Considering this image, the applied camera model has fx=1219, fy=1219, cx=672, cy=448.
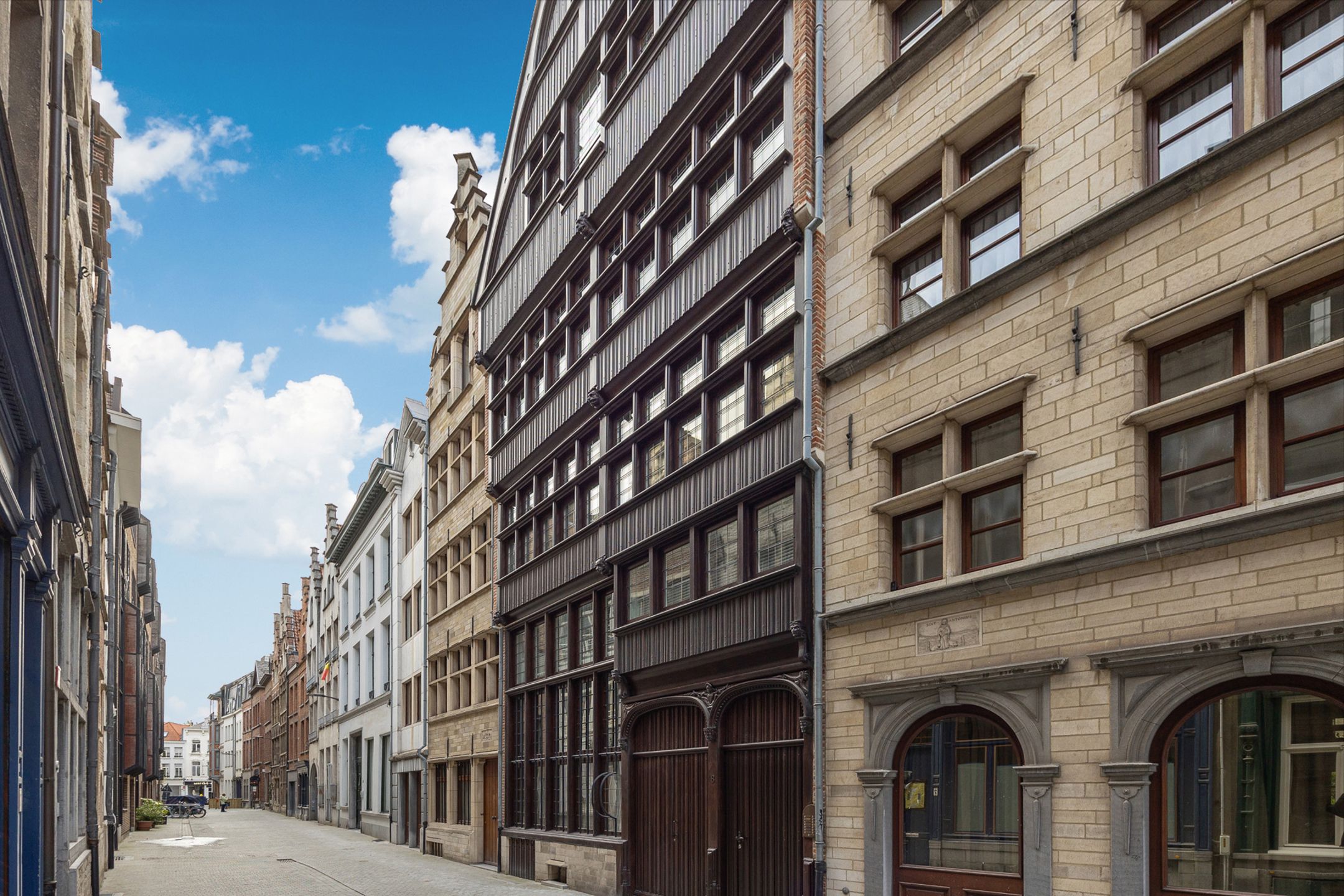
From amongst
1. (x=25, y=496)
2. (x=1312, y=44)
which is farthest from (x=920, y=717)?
(x=25, y=496)

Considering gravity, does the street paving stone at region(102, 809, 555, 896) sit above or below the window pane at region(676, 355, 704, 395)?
below

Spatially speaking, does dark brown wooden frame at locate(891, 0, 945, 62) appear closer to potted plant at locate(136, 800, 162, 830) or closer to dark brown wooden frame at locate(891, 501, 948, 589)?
dark brown wooden frame at locate(891, 501, 948, 589)

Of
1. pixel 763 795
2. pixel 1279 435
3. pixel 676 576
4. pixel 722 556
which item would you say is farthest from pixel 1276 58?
pixel 676 576

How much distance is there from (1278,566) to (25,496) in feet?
34.6

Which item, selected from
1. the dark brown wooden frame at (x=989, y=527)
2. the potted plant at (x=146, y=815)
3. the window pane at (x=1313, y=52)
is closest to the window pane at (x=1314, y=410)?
the window pane at (x=1313, y=52)

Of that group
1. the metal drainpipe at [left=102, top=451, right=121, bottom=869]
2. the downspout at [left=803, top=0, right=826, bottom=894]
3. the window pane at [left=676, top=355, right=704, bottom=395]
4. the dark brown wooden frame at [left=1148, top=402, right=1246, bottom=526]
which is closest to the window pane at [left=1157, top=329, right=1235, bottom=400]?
the dark brown wooden frame at [left=1148, top=402, right=1246, bottom=526]

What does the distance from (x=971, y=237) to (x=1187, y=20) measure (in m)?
3.18

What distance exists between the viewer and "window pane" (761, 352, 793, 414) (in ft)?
52.3

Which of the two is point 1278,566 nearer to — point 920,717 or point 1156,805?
point 1156,805

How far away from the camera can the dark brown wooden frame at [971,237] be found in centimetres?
1230

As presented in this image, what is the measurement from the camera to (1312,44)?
9.29 m

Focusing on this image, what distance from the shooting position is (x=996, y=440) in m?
12.2

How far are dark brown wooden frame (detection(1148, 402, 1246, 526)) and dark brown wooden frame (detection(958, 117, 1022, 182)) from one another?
309cm

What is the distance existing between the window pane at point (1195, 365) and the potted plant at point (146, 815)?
173 ft
